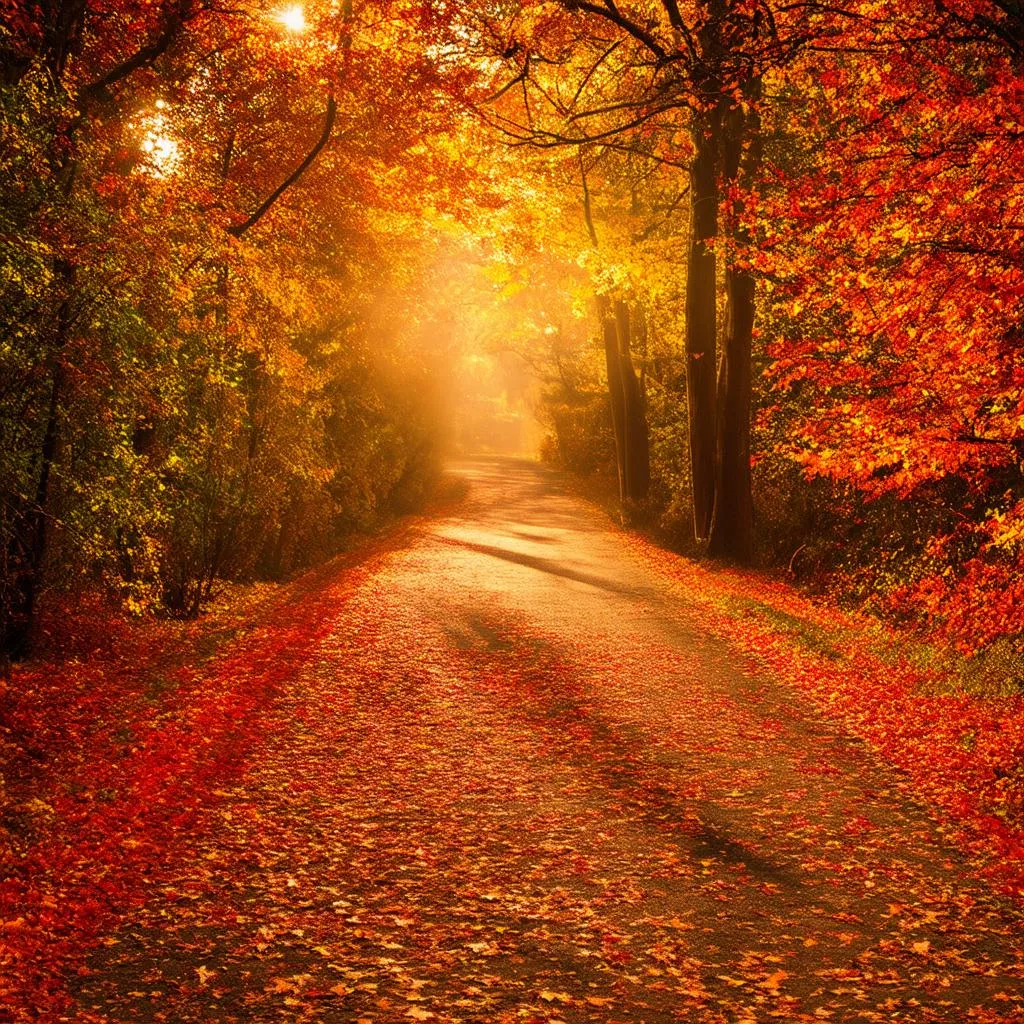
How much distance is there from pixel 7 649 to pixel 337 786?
411 centimetres

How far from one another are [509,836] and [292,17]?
11.8 m

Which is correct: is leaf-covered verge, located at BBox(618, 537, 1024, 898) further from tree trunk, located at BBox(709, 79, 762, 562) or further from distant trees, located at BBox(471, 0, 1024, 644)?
tree trunk, located at BBox(709, 79, 762, 562)

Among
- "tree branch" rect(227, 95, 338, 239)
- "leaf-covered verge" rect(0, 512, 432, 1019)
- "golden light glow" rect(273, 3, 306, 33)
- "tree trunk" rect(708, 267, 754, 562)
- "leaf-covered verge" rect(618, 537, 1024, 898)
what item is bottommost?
"leaf-covered verge" rect(0, 512, 432, 1019)

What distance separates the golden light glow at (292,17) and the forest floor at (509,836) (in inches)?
338

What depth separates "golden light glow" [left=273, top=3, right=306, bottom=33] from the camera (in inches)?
511

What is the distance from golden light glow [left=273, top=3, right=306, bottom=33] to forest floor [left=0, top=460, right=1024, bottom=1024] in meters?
8.59

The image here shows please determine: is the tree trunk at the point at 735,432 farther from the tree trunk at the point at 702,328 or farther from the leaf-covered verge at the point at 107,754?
the leaf-covered verge at the point at 107,754

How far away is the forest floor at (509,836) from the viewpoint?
186 inches

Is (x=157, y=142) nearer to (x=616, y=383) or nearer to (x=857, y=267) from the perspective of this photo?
(x=857, y=267)

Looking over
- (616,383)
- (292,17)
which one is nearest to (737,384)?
(292,17)

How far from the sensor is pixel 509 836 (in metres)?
6.54

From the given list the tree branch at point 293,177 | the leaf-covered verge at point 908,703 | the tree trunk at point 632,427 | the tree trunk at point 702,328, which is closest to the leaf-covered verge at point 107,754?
the leaf-covered verge at point 908,703

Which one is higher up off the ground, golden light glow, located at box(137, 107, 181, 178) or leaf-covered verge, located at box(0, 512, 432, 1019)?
golden light glow, located at box(137, 107, 181, 178)

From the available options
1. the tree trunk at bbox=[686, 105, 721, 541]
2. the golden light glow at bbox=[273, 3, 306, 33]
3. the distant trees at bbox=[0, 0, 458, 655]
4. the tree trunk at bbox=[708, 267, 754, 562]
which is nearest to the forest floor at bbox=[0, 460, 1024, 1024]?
the distant trees at bbox=[0, 0, 458, 655]
